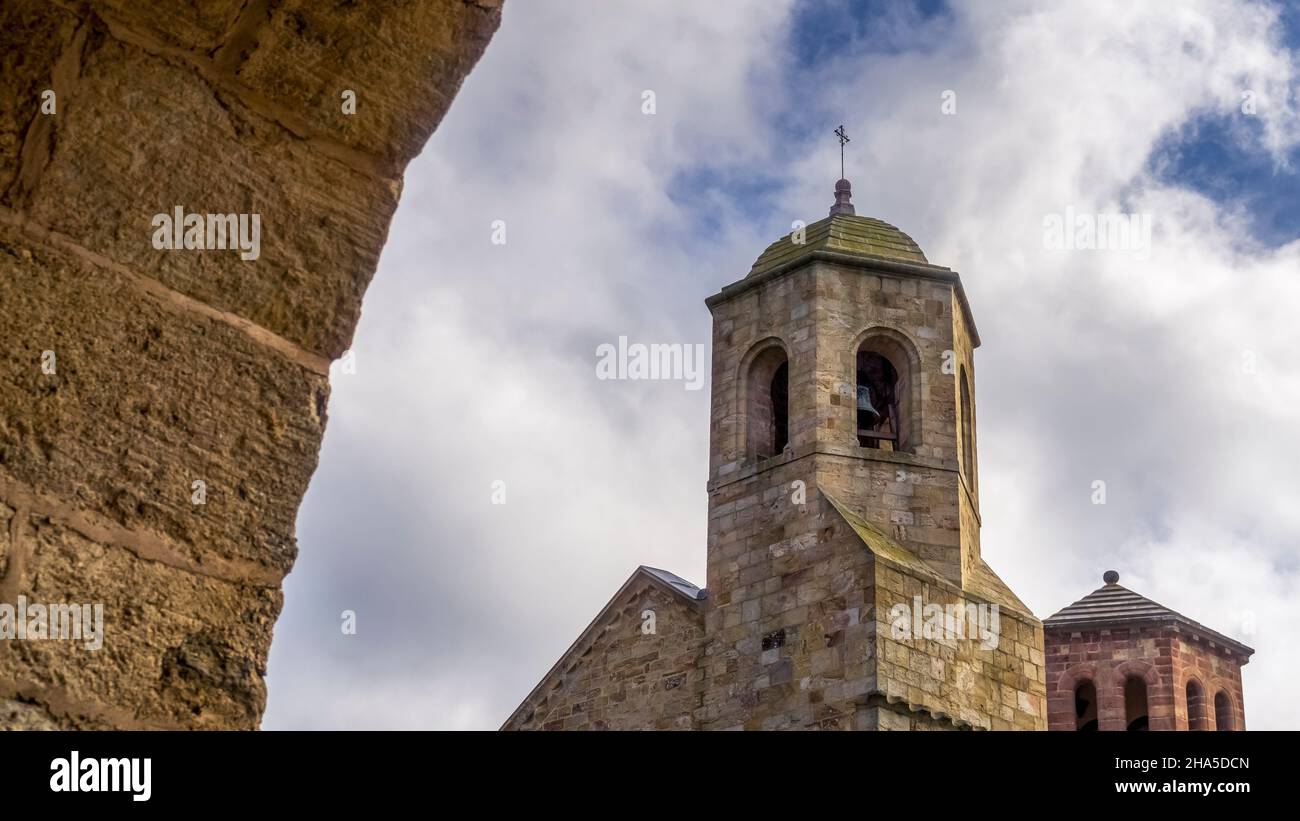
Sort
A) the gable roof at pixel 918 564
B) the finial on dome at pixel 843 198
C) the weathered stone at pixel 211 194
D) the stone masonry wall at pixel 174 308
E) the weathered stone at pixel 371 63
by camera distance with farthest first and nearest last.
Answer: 1. the finial on dome at pixel 843 198
2. the gable roof at pixel 918 564
3. the weathered stone at pixel 371 63
4. the weathered stone at pixel 211 194
5. the stone masonry wall at pixel 174 308

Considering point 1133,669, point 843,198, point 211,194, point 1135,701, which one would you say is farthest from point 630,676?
point 211,194

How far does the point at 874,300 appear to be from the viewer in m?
17.0

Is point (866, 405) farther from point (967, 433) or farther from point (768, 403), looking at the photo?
point (967, 433)

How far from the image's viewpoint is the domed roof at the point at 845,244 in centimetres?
1725

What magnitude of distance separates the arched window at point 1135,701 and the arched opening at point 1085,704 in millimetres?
443

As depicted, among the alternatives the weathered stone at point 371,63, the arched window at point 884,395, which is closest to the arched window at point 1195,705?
the arched window at point 884,395

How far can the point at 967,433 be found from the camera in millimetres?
17250

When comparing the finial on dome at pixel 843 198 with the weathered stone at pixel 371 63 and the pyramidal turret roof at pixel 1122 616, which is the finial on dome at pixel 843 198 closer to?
the pyramidal turret roof at pixel 1122 616

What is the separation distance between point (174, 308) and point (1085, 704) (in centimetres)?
2396

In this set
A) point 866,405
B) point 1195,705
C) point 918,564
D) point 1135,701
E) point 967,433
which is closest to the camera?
point 918,564

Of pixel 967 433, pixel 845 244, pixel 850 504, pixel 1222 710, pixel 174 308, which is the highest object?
pixel 845 244

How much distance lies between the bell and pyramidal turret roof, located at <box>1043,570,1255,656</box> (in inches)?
369
